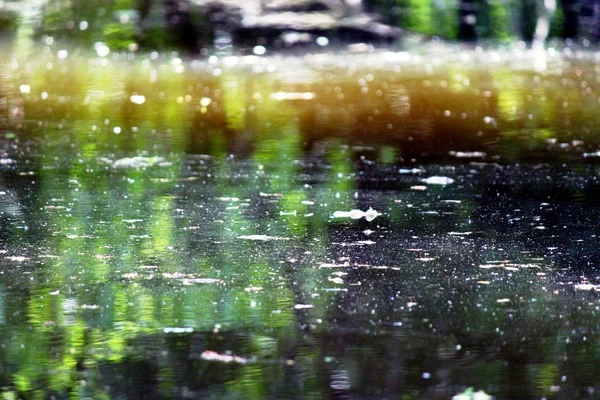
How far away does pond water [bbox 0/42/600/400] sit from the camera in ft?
15.0

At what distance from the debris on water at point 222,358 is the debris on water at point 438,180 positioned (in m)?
4.63

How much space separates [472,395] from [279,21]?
19.2m

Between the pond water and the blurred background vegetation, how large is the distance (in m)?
8.18

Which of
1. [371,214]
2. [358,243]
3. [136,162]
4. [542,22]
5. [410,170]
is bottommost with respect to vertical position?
[542,22]

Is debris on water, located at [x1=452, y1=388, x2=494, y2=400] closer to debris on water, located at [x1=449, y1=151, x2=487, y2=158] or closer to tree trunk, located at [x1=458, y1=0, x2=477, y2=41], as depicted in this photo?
debris on water, located at [x1=449, y1=151, x2=487, y2=158]

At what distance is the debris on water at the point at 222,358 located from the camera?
464 centimetres

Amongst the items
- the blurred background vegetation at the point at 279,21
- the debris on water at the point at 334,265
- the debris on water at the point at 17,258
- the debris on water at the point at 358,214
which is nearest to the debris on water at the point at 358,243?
the debris on water at the point at 334,265

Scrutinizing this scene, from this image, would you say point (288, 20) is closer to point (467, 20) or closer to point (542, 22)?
point (467, 20)

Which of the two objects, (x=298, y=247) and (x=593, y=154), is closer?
(x=298, y=247)

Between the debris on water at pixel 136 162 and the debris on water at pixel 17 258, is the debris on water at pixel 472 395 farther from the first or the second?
the debris on water at pixel 136 162

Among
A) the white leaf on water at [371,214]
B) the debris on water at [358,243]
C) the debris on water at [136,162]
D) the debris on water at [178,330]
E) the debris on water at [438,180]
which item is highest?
the debris on water at [178,330]

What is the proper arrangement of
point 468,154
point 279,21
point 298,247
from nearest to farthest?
point 298,247
point 468,154
point 279,21

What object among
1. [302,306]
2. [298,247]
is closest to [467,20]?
[298,247]

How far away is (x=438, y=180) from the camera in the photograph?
9195mm
